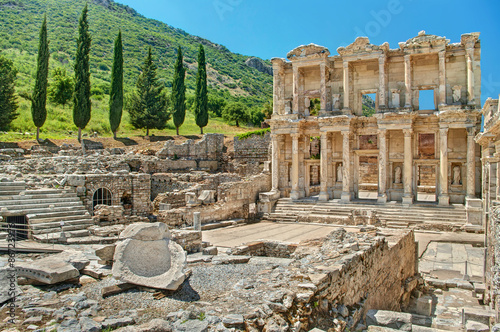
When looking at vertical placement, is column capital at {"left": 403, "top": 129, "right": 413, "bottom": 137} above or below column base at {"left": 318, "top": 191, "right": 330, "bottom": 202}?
above

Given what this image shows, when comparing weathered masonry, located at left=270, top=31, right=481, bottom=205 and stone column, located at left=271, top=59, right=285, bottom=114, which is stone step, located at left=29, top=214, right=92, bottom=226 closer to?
weathered masonry, located at left=270, top=31, right=481, bottom=205

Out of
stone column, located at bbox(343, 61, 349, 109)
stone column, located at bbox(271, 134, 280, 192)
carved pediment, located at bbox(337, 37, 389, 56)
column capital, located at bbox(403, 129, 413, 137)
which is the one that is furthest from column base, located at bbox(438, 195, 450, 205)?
stone column, located at bbox(271, 134, 280, 192)

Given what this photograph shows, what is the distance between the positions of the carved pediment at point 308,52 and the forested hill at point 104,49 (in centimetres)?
3521

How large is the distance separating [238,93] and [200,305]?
80.6m

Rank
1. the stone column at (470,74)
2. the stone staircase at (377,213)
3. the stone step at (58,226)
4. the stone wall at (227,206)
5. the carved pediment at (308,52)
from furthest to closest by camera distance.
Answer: the carved pediment at (308,52) → the stone column at (470,74) → the stone staircase at (377,213) → the stone wall at (227,206) → the stone step at (58,226)

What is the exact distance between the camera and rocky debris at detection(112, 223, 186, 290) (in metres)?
7.90

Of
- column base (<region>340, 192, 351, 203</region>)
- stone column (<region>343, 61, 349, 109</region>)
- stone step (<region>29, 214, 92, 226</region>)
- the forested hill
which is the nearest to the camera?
stone step (<region>29, 214, 92, 226</region>)

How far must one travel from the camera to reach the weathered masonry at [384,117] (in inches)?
875

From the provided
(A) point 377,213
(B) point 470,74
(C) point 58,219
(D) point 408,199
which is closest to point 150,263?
(C) point 58,219

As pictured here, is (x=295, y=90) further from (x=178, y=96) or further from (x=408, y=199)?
(x=178, y=96)

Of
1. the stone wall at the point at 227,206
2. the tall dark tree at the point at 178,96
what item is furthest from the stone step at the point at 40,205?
the tall dark tree at the point at 178,96

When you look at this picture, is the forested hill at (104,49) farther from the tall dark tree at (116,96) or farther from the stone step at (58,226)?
the stone step at (58,226)

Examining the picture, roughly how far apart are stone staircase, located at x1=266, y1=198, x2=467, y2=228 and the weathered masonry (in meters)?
0.79

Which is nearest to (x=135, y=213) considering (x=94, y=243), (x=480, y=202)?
(x=94, y=243)
